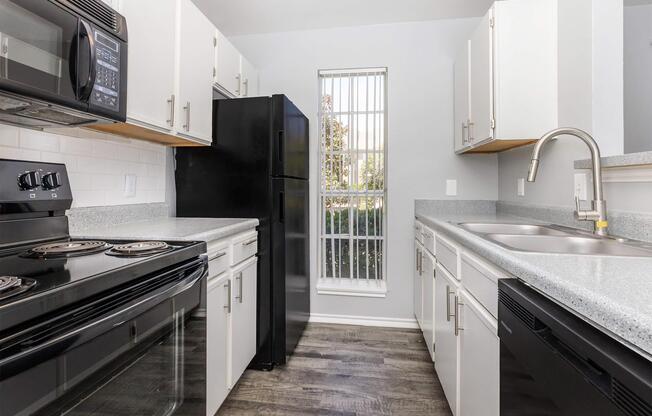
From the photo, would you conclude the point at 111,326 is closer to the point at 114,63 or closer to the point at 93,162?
the point at 114,63

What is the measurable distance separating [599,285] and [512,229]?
48.2 inches

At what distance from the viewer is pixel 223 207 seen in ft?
6.59

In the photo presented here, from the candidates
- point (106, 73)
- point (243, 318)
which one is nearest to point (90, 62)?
point (106, 73)

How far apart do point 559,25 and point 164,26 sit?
78.7 inches

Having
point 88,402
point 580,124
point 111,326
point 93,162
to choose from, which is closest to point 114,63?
point 93,162

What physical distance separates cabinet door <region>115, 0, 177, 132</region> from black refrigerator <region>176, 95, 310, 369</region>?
1.46 feet

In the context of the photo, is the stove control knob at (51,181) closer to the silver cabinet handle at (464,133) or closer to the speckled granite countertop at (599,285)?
the speckled granite countertop at (599,285)

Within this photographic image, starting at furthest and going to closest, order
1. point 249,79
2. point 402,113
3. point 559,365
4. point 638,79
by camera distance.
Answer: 1. point 402,113
2. point 249,79
3. point 638,79
4. point 559,365

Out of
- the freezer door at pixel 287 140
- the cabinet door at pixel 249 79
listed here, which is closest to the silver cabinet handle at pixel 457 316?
the freezer door at pixel 287 140

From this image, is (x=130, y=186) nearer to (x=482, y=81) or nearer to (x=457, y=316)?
(x=457, y=316)

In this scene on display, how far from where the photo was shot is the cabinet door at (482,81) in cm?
186

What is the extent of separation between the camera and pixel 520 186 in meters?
2.18

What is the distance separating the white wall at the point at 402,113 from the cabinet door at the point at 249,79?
0.72 ft

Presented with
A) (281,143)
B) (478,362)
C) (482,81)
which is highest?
(482,81)
